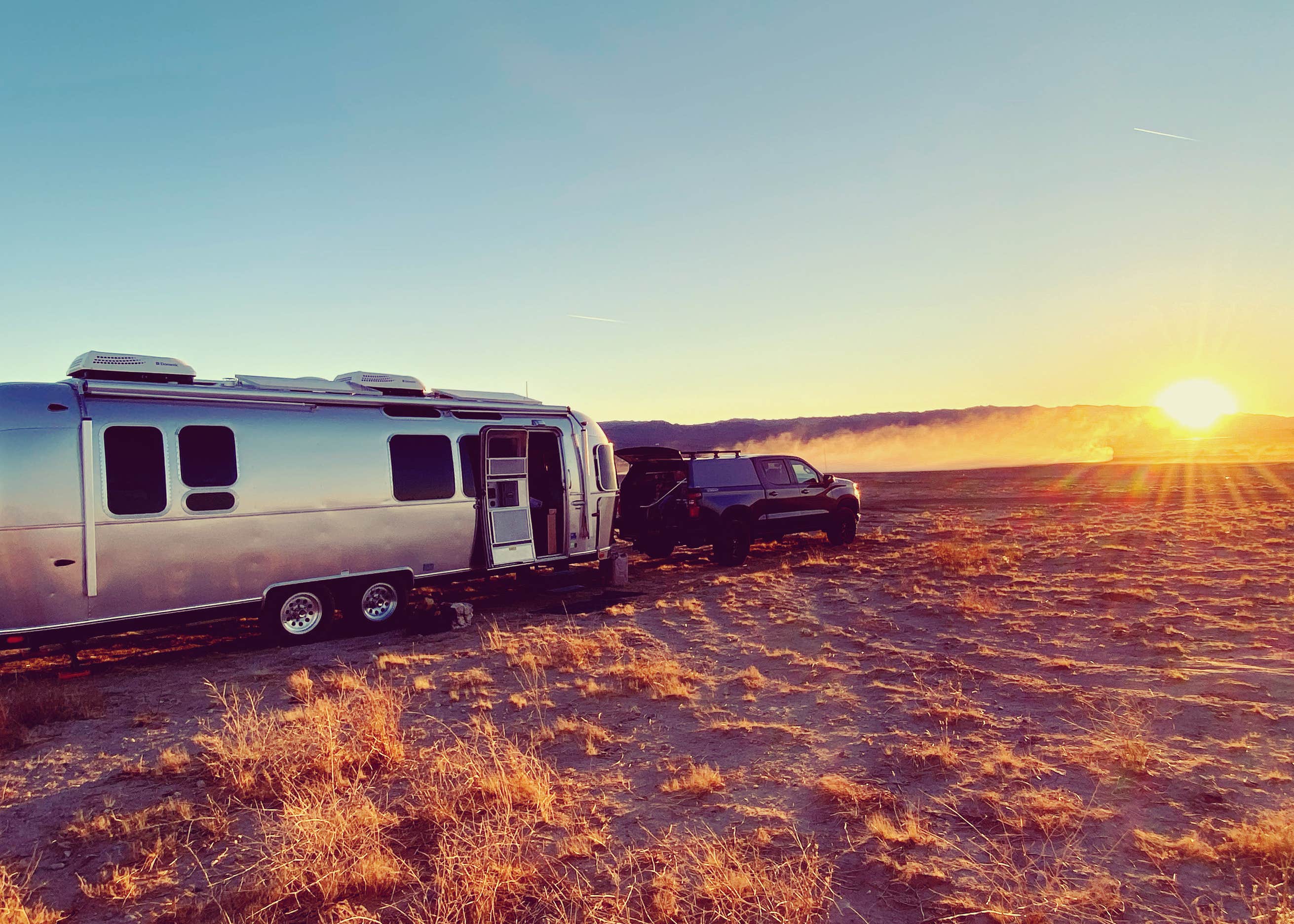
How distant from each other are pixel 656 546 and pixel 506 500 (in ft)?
13.0

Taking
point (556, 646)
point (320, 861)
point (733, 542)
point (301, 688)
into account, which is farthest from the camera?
point (733, 542)

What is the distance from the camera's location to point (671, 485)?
15180 mm

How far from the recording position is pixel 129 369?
8.11 m

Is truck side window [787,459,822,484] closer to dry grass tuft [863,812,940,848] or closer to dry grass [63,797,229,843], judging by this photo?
dry grass tuft [863,812,940,848]

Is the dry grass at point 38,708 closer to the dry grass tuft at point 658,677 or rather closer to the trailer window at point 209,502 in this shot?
the trailer window at point 209,502

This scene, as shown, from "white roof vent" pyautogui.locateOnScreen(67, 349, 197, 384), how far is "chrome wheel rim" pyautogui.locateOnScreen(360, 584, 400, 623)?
3.42m

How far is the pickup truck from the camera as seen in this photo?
47.6ft

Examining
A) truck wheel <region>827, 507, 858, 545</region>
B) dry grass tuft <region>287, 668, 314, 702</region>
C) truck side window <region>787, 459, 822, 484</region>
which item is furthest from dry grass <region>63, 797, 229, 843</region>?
truck wheel <region>827, 507, 858, 545</region>

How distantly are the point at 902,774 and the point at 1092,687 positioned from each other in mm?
3004

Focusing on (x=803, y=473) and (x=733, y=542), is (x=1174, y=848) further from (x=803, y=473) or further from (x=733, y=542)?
(x=803, y=473)

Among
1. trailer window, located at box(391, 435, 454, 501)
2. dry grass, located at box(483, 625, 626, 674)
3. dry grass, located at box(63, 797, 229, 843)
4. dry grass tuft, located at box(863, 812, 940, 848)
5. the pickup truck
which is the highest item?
trailer window, located at box(391, 435, 454, 501)

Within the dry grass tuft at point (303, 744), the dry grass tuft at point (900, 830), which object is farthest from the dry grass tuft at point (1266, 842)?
the dry grass tuft at point (303, 744)


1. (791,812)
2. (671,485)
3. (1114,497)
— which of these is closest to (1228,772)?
(791,812)

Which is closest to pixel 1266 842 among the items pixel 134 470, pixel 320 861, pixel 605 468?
pixel 320 861
